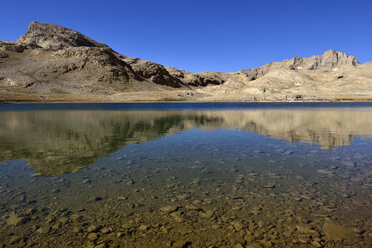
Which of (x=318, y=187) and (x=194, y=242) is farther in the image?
(x=318, y=187)

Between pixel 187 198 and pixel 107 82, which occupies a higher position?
pixel 107 82

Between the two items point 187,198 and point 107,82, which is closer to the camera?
point 187,198

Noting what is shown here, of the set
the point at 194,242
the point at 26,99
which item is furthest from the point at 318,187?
the point at 26,99

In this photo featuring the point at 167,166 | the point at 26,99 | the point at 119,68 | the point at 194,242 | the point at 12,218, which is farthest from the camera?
the point at 119,68

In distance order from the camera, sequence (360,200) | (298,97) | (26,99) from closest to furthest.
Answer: (360,200), (26,99), (298,97)

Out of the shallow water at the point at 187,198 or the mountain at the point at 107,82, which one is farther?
the mountain at the point at 107,82

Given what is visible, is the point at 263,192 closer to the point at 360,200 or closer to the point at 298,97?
the point at 360,200

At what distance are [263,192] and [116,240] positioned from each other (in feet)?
15.2

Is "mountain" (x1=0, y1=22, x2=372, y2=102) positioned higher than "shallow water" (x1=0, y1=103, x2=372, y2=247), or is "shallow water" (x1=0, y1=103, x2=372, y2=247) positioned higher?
"mountain" (x1=0, y1=22, x2=372, y2=102)

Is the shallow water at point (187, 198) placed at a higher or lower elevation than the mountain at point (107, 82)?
lower

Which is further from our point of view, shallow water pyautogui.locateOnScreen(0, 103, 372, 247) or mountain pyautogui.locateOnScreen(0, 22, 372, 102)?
mountain pyautogui.locateOnScreen(0, 22, 372, 102)

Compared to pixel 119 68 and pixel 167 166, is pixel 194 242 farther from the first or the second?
pixel 119 68

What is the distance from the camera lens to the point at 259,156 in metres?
12.3

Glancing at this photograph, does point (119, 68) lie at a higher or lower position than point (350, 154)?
higher
